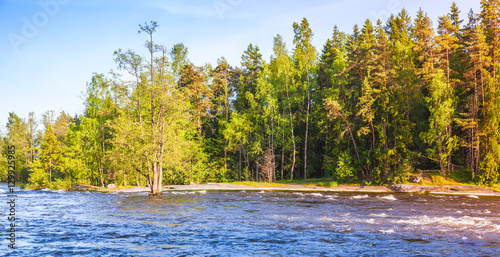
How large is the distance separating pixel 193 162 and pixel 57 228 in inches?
1518

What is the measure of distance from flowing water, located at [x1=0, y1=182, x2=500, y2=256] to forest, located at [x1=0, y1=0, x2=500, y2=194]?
13123mm

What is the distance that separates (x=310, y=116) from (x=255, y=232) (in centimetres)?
4247

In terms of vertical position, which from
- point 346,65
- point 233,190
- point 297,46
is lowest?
point 233,190

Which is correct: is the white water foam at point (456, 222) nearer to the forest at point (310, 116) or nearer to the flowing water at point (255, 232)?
the flowing water at point (255, 232)

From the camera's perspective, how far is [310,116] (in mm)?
56719

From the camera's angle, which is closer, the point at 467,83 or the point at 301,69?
the point at 467,83

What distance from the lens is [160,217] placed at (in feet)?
65.4

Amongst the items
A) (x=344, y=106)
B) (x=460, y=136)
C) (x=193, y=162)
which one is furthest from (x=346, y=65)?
(x=193, y=162)

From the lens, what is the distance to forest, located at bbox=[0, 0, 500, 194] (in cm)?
3556

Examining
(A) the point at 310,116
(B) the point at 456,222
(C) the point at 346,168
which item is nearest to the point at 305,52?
(A) the point at 310,116

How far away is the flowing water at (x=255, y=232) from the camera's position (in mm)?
12281

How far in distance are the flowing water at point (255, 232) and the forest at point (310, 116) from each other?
13123mm

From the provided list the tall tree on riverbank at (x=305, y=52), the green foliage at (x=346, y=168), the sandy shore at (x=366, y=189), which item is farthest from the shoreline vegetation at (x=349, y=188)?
the tall tree on riverbank at (x=305, y=52)

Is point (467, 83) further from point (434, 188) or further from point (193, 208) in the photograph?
point (193, 208)
